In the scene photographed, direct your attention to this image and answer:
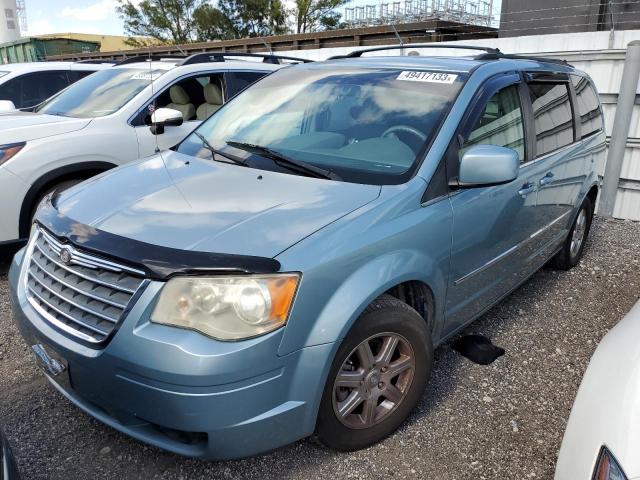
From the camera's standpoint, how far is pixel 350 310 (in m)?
2.06

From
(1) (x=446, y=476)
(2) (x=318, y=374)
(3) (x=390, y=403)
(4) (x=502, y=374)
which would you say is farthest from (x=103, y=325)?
(4) (x=502, y=374)

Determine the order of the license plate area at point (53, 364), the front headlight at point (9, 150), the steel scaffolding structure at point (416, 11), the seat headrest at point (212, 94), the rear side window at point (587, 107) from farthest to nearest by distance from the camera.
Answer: the steel scaffolding structure at point (416, 11), the seat headrest at point (212, 94), the rear side window at point (587, 107), the front headlight at point (9, 150), the license plate area at point (53, 364)

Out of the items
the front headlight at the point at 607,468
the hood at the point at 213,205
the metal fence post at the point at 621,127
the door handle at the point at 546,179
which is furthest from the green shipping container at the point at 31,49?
the front headlight at the point at 607,468

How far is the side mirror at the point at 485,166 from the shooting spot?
2549 millimetres

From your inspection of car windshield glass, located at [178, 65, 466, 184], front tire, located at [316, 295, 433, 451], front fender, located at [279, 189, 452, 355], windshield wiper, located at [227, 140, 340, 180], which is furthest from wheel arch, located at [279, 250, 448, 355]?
windshield wiper, located at [227, 140, 340, 180]

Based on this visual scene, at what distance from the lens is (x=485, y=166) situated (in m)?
2.55

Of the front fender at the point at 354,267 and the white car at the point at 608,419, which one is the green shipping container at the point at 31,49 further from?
the white car at the point at 608,419

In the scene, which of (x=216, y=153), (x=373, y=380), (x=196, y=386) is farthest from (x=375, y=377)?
(x=216, y=153)

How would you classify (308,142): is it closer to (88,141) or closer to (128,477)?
(128,477)

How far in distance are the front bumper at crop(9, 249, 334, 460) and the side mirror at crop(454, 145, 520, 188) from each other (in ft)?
3.72

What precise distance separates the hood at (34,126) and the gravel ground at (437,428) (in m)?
1.37

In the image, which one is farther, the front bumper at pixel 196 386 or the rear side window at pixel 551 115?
the rear side window at pixel 551 115

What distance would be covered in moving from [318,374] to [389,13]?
19575 millimetres

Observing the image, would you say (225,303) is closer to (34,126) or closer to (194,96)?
(34,126)
